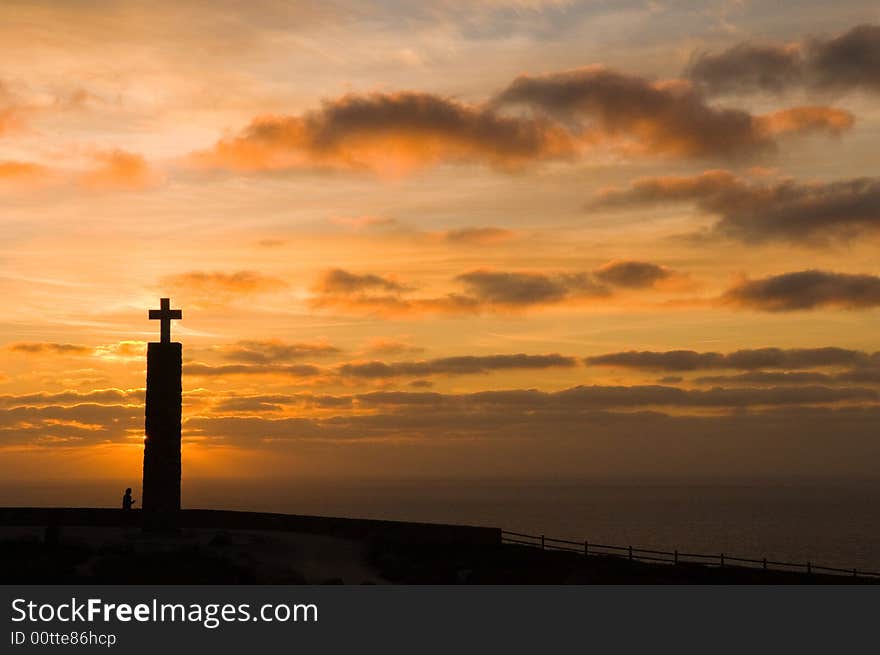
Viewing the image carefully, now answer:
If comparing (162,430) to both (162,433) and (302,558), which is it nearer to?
(162,433)

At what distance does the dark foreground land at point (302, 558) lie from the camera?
4150 centimetres

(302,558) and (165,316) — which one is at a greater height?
(165,316)

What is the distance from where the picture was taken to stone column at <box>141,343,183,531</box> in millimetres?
46875

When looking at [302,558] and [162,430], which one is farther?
[162,430]

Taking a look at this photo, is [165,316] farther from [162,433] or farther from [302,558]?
[302,558]

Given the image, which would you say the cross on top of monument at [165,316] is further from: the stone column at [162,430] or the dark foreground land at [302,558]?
the dark foreground land at [302,558]

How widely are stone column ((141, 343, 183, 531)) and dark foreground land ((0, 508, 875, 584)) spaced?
5.34 ft

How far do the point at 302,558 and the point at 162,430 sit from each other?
26.2ft

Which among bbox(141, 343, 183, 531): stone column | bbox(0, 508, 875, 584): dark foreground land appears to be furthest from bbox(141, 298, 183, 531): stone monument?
bbox(0, 508, 875, 584): dark foreground land

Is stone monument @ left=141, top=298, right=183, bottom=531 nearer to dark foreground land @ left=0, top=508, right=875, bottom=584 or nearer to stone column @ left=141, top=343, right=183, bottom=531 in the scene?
stone column @ left=141, top=343, right=183, bottom=531

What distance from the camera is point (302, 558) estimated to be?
150ft

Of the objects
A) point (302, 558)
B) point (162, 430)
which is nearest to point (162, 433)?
point (162, 430)
